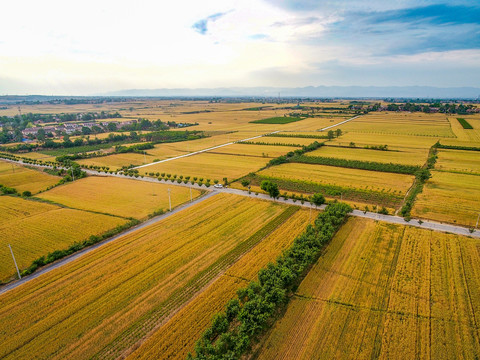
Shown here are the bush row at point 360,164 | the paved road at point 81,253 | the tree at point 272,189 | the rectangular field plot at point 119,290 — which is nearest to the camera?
the rectangular field plot at point 119,290

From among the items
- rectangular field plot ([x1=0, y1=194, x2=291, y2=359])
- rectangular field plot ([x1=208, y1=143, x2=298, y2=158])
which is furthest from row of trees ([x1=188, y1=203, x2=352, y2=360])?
rectangular field plot ([x1=208, y1=143, x2=298, y2=158])

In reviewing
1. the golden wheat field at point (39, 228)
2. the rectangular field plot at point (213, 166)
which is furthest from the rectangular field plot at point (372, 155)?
the golden wheat field at point (39, 228)

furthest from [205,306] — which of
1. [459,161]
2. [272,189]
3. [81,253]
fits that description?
[459,161]

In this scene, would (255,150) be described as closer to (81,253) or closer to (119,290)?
(81,253)

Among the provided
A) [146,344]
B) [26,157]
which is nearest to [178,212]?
[146,344]

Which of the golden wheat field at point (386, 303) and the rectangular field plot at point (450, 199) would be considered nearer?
the golden wheat field at point (386, 303)

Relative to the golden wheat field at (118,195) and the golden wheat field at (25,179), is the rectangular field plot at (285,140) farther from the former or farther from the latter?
the golden wheat field at (25,179)

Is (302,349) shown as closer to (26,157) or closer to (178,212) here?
(178,212)
